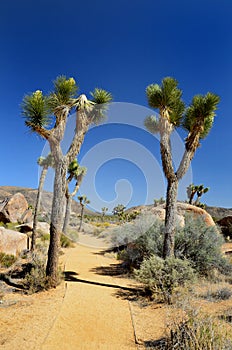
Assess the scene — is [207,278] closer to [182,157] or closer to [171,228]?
[171,228]

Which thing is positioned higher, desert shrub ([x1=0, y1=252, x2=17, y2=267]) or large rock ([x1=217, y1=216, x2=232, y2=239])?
large rock ([x1=217, y1=216, x2=232, y2=239])

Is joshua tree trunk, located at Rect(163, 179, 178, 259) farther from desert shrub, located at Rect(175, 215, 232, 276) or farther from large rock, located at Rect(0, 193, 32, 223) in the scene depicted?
large rock, located at Rect(0, 193, 32, 223)

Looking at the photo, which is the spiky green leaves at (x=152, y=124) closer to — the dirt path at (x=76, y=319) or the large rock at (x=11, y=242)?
the dirt path at (x=76, y=319)

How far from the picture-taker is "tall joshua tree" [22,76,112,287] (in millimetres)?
6832

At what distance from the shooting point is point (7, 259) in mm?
9000

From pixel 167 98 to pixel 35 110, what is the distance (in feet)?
14.5

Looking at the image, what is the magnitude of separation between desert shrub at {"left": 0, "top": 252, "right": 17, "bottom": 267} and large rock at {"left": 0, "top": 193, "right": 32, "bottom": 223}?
42.0 ft

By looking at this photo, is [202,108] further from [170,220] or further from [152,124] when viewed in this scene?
[170,220]

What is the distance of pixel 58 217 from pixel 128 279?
3525 mm

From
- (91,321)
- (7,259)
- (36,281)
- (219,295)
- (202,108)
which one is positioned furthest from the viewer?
(7,259)

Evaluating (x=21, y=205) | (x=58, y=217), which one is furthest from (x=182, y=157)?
(x=21, y=205)

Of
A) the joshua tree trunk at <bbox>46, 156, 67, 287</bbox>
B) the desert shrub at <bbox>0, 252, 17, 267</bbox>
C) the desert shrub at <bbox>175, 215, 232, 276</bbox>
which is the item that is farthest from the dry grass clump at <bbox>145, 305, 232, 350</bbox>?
the desert shrub at <bbox>0, 252, 17, 267</bbox>

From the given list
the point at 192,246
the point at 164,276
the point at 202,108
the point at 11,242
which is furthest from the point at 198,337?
the point at 11,242

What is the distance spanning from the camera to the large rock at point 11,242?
968 cm
